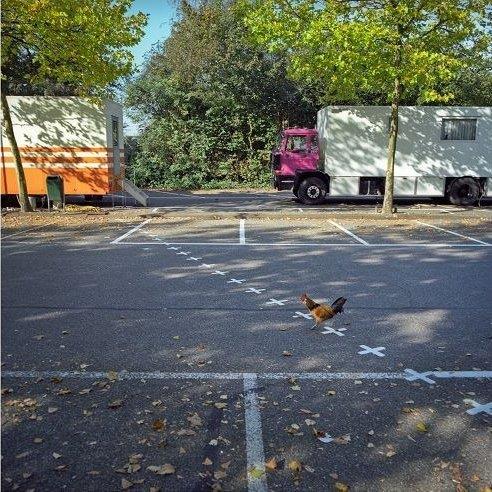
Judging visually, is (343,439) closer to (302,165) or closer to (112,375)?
(112,375)

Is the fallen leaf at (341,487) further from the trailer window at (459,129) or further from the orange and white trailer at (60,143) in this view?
the trailer window at (459,129)

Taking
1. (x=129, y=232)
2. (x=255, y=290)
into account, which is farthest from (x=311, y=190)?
(x=255, y=290)

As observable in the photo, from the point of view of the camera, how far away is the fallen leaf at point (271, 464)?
2.94 meters

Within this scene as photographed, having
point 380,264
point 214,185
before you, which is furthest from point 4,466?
point 214,185

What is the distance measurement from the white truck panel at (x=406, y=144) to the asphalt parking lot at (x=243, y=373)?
28.9 ft

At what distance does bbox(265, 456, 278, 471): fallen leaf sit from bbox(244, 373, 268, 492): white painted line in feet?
0.08

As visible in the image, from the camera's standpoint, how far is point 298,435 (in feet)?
10.8

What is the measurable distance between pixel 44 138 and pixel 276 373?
550 inches

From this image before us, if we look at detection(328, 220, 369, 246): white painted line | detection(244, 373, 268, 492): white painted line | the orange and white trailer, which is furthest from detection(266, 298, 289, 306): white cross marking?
the orange and white trailer

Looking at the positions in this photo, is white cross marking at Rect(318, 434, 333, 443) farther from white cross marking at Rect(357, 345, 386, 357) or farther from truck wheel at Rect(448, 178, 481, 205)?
truck wheel at Rect(448, 178, 481, 205)

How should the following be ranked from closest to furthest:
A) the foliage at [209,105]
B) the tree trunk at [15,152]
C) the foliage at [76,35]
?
1. the foliage at [76,35]
2. the tree trunk at [15,152]
3. the foliage at [209,105]

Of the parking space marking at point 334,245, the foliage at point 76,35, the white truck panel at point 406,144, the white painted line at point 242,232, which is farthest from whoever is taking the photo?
the white truck panel at point 406,144

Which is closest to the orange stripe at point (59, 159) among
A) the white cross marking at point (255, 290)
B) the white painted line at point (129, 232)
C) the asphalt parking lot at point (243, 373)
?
the white painted line at point (129, 232)

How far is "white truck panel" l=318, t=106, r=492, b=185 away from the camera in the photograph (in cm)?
1680
